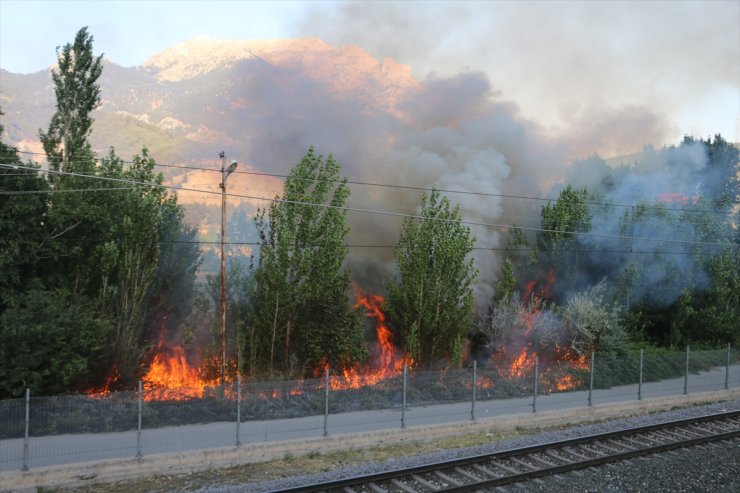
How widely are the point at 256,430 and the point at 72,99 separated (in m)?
15.5

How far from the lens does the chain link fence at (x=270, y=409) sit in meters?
13.0

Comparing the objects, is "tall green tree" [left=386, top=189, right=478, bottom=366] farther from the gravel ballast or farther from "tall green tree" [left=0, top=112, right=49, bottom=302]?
"tall green tree" [left=0, top=112, right=49, bottom=302]

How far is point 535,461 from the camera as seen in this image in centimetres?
1297

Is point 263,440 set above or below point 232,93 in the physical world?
below

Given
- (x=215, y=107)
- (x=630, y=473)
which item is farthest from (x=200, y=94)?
(x=630, y=473)

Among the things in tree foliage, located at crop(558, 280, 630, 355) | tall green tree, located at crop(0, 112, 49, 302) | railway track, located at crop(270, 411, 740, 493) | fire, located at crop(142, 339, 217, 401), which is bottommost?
fire, located at crop(142, 339, 217, 401)

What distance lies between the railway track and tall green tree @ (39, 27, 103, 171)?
17.3 meters

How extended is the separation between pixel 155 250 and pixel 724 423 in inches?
707

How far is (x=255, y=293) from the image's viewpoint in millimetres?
21391

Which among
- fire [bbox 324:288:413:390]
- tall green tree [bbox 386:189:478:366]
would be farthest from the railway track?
tall green tree [bbox 386:189:478:366]

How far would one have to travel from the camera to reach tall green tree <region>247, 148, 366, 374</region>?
20.8m

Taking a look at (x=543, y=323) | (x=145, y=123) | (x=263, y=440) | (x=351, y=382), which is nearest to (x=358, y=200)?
(x=543, y=323)

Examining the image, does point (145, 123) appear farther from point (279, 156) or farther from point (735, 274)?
point (735, 274)

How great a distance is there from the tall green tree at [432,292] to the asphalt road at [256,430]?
4.04 m
